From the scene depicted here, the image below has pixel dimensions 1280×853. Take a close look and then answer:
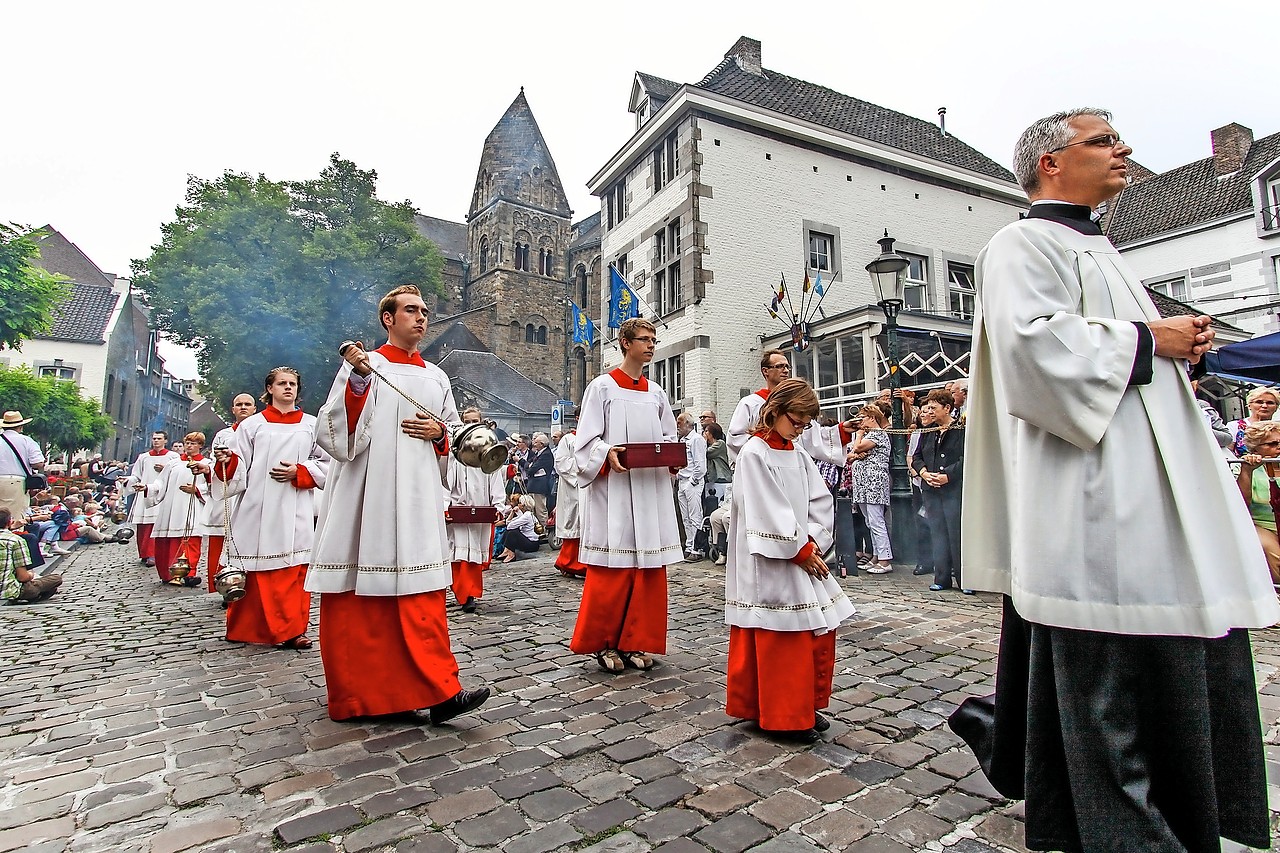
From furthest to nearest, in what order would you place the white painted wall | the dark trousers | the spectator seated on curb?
the white painted wall → the spectator seated on curb → the dark trousers

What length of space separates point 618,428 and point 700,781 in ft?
8.13

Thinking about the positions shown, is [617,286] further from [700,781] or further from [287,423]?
[700,781]

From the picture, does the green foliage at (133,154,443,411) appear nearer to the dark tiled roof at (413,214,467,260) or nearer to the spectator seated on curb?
the dark tiled roof at (413,214,467,260)

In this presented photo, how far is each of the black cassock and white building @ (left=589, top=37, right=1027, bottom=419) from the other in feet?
48.2

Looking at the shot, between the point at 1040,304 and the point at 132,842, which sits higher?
the point at 1040,304

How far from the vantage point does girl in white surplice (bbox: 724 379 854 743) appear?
3146 millimetres

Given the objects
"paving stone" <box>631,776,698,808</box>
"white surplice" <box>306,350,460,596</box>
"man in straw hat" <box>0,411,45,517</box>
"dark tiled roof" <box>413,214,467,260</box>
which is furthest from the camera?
"dark tiled roof" <box>413,214,467,260</box>

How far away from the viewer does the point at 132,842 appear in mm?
2301

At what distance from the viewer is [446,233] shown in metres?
60.5

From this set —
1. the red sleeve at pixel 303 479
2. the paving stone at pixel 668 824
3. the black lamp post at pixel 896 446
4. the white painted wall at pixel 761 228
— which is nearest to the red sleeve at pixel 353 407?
the red sleeve at pixel 303 479

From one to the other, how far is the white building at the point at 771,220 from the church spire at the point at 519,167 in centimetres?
3146

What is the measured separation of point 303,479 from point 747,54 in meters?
22.0

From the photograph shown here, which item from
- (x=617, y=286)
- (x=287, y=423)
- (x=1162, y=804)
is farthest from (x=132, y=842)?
(x=617, y=286)

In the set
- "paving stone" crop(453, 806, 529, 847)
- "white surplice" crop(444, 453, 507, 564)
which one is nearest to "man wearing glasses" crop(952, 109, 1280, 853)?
"paving stone" crop(453, 806, 529, 847)
